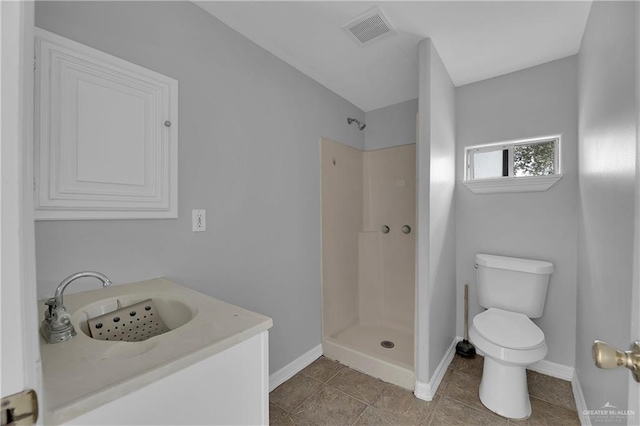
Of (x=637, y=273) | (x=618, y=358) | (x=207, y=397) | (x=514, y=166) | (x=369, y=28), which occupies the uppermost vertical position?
(x=369, y=28)

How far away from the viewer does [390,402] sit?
66.7 inches

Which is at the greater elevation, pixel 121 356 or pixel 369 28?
pixel 369 28

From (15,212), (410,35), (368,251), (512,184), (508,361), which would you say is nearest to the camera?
(15,212)

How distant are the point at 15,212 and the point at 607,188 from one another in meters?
1.75

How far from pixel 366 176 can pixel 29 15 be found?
2.60 m

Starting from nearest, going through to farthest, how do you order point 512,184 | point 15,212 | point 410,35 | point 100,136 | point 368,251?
point 15,212 → point 100,136 → point 410,35 → point 512,184 → point 368,251

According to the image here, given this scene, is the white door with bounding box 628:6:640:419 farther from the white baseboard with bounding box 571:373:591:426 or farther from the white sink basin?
the white baseboard with bounding box 571:373:591:426

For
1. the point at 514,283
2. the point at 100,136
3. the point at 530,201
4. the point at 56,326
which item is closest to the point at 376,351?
the point at 514,283

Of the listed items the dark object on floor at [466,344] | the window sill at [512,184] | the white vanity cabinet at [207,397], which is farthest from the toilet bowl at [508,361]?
the white vanity cabinet at [207,397]

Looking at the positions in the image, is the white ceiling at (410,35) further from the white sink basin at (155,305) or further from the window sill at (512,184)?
the white sink basin at (155,305)

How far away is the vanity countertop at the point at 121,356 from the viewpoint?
54 cm

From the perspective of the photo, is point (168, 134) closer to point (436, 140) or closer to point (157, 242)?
point (157, 242)

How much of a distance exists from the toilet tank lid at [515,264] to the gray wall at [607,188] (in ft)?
0.70

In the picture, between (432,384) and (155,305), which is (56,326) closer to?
(155,305)
